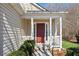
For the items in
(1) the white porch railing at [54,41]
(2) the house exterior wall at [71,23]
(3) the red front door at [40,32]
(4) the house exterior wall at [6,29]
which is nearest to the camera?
(4) the house exterior wall at [6,29]

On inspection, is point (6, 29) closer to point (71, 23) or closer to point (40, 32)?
point (40, 32)

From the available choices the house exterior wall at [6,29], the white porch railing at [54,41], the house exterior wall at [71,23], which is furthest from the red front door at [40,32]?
the house exterior wall at [71,23]

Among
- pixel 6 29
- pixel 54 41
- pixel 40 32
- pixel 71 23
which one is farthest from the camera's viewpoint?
pixel 71 23

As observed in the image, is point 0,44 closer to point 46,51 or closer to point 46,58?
point 46,58

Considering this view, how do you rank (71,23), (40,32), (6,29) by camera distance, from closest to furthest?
(6,29)
(40,32)
(71,23)

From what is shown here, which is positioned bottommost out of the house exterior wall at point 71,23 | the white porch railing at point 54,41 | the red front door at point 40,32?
the white porch railing at point 54,41

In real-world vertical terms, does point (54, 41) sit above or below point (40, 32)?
below

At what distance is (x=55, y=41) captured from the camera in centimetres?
1911

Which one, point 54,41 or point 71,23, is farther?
point 71,23

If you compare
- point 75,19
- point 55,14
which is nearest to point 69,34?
point 75,19

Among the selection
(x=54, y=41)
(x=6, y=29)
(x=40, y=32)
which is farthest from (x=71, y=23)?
(x=6, y=29)

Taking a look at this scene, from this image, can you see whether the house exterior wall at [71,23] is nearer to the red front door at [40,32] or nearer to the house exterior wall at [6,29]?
the red front door at [40,32]

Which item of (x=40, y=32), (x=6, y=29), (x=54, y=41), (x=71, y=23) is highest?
(x=71, y=23)

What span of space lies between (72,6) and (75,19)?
3082 mm
